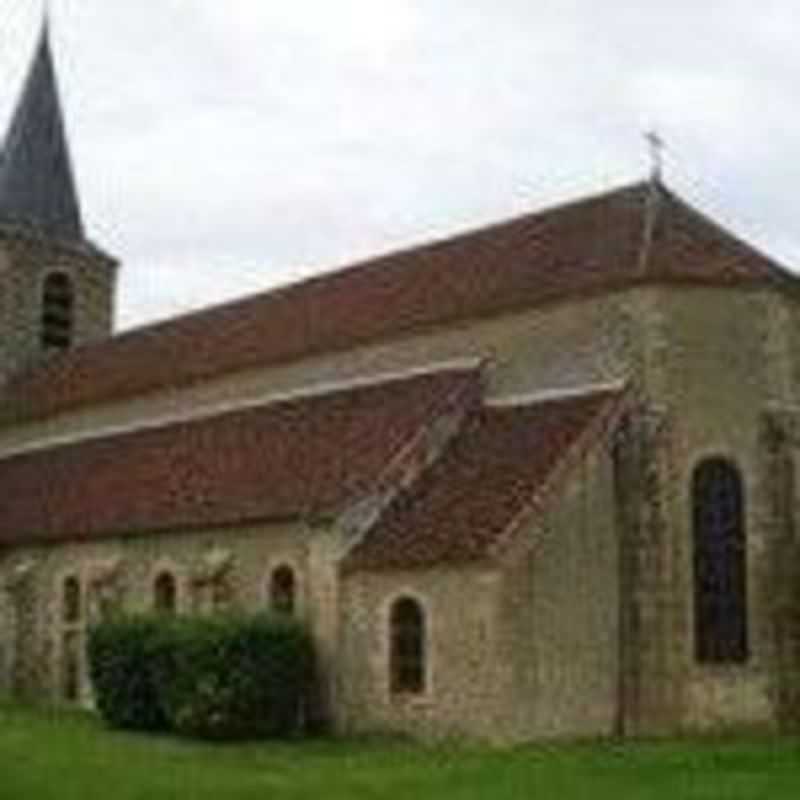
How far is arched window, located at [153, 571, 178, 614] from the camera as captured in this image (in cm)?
3603

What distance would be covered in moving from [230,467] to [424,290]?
5.04 metres

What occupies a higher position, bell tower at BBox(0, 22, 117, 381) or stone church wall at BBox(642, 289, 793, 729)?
bell tower at BBox(0, 22, 117, 381)

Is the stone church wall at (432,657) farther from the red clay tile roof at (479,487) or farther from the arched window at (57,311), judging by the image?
the arched window at (57,311)

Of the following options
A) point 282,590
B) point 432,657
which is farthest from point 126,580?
point 432,657

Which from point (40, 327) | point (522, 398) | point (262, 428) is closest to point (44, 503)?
point (262, 428)

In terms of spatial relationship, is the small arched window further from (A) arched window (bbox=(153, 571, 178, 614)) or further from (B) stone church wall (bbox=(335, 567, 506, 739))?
→ (B) stone church wall (bbox=(335, 567, 506, 739))

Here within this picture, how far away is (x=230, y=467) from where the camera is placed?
36.3 meters

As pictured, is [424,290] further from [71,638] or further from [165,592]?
[71,638]

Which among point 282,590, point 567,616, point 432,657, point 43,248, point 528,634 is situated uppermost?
point 43,248

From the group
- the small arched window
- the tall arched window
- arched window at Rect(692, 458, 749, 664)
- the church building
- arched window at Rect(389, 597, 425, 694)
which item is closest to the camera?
Answer: the church building

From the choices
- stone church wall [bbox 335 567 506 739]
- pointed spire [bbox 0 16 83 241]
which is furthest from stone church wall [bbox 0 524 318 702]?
pointed spire [bbox 0 16 83 241]

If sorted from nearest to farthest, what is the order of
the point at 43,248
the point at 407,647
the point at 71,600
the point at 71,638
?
the point at 407,647 < the point at 71,638 < the point at 71,600 < the point at 43,248

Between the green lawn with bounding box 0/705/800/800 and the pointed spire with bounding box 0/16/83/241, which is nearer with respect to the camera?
the green lawn with bounding box 0/705/800/800

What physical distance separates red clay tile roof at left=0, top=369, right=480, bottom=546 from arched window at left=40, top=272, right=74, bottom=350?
744cm
